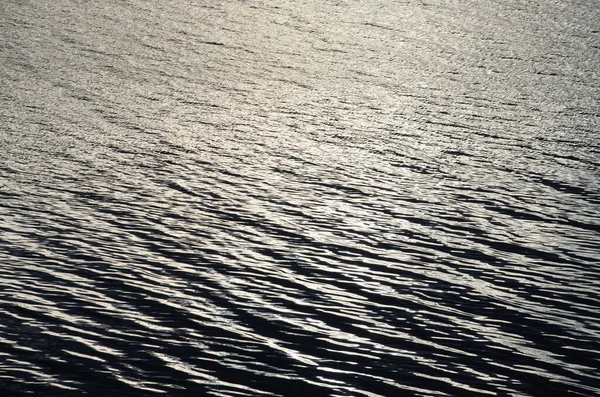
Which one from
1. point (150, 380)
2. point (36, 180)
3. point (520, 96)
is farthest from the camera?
point (520, 96)

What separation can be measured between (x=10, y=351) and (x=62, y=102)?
28115mm

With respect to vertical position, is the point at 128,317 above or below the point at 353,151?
below

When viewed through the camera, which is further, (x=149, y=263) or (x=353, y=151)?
(x=353, y=151)

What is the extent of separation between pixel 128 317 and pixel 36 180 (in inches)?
524

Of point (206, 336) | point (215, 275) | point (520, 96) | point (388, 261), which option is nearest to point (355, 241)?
point (388, 261)

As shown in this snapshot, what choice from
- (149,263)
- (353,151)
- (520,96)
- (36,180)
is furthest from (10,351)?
(520,96)

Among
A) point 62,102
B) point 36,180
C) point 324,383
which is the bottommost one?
point 324,383

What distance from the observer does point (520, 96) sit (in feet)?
179

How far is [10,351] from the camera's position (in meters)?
20.7

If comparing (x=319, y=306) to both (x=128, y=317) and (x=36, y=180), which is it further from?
(x=36, y=180)

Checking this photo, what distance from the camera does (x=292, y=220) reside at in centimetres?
3194

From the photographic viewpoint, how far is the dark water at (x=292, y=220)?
21.2 meters

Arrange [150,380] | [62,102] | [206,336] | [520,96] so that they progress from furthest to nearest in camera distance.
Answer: [520,96]
[62,102]
[206,336]
[150,380]

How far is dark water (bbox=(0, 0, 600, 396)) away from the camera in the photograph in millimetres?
21152
